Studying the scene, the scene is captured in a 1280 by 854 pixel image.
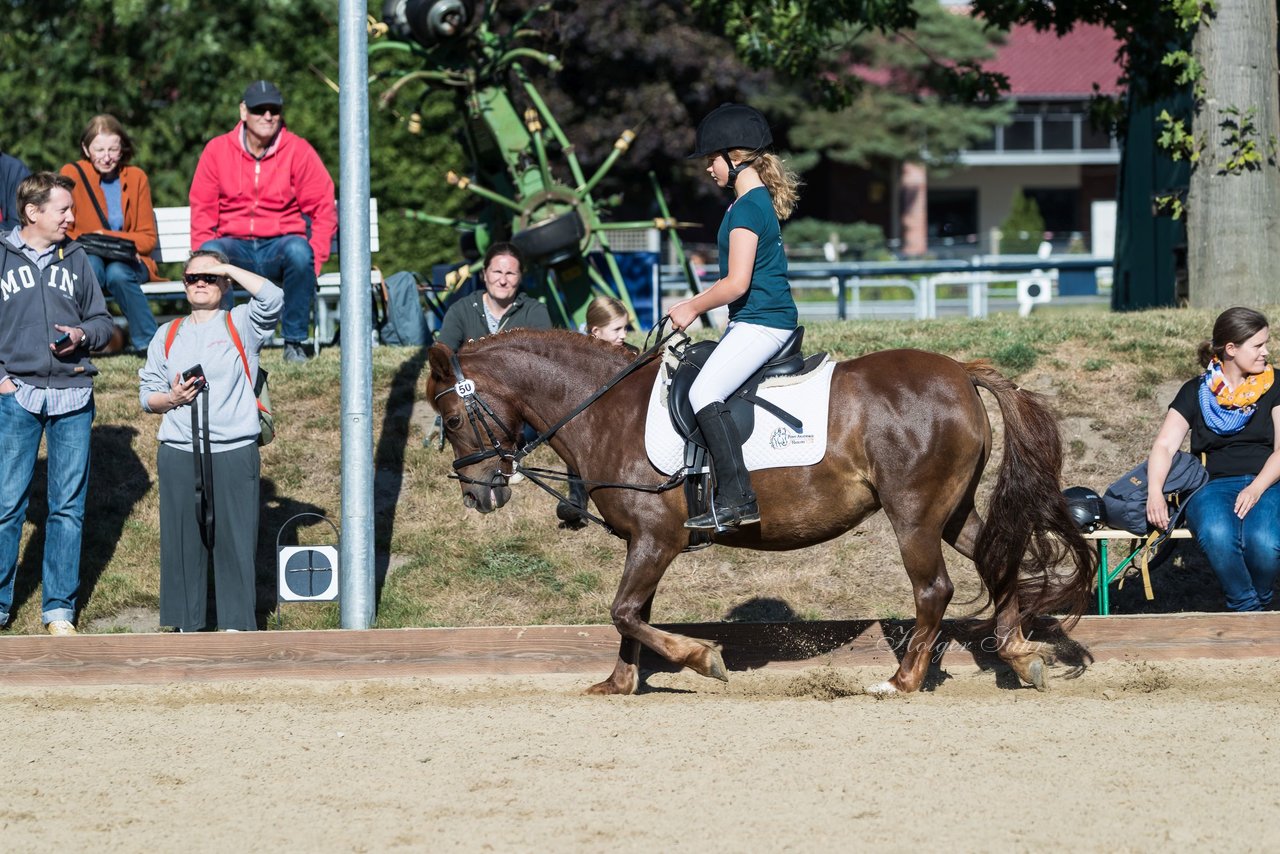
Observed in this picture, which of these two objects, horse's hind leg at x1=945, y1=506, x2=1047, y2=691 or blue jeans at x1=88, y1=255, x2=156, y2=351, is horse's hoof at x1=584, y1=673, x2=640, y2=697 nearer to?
horse's hind leg at x1=945, y1=506, x2=1047, y2=691

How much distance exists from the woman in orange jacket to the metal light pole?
10.9ft

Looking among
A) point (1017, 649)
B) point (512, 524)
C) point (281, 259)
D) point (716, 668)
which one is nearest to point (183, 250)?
point (281, 259)

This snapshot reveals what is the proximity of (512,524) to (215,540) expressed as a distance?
87.3 inches

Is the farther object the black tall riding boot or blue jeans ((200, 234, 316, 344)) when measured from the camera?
blue jeans ((200, 234, 316, 344))

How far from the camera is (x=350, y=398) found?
794 cm

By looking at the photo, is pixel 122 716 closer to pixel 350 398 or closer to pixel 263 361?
pixel 350 398

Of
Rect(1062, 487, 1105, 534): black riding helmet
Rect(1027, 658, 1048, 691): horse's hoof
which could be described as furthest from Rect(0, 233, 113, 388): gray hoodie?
Rect(1062, 487, 1105, 534): black riding helmet

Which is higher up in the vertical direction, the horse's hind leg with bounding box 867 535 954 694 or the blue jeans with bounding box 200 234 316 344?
the blue jeans with bounding box 200 234 316 344

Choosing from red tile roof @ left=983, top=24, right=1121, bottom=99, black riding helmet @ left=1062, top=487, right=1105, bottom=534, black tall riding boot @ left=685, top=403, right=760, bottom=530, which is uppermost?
red tile roof @ left=983, top=24, right=1121, bottom=99

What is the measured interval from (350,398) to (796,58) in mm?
7760

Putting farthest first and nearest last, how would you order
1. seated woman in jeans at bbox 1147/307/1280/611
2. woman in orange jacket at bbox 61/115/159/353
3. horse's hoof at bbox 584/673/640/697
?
woman in orange jacket at bbox 61/115/159/353, seated woman in jeans at bbox 1147/307/1280/611, horse's hoof at bbox 584/673/640/697

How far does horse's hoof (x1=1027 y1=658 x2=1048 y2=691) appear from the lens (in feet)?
22.9

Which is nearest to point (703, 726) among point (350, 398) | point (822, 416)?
point (822, 416)

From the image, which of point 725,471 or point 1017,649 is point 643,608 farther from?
point 1017,649
